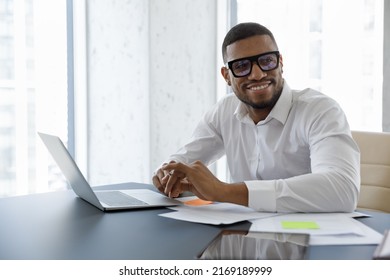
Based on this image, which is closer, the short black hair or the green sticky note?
the green sticky note

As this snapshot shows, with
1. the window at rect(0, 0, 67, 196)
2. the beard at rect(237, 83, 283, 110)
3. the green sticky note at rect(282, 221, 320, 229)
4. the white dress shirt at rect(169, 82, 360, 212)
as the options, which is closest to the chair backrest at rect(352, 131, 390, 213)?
the white dress shirt at rect(169, 82, 360, 212)

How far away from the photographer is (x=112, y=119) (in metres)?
3.48

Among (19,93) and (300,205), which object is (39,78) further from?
(300,205)

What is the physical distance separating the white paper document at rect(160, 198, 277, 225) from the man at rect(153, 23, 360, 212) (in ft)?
0.11

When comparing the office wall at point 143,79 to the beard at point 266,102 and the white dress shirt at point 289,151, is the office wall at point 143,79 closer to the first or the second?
the white dress shirt at point 289,151

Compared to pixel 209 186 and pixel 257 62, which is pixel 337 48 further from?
pixel 209 186

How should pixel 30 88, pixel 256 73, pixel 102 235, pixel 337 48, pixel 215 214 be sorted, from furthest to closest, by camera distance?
pixel 337 48
pixel 30 88
pixel 256 73
pixel 215 214
pixel 102 235

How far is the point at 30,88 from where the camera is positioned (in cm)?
308

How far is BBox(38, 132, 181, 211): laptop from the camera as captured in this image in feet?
5.12

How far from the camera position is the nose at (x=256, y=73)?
6.37ft

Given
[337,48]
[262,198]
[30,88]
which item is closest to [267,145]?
[262,198]

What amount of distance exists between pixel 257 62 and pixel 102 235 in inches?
37.4

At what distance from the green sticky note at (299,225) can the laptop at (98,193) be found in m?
0.44

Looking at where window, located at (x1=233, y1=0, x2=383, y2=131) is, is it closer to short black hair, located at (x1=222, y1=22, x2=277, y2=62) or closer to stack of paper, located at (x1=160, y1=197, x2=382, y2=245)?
short black hair, located at (x1=222, y1=22, x2=277, y2=62)
